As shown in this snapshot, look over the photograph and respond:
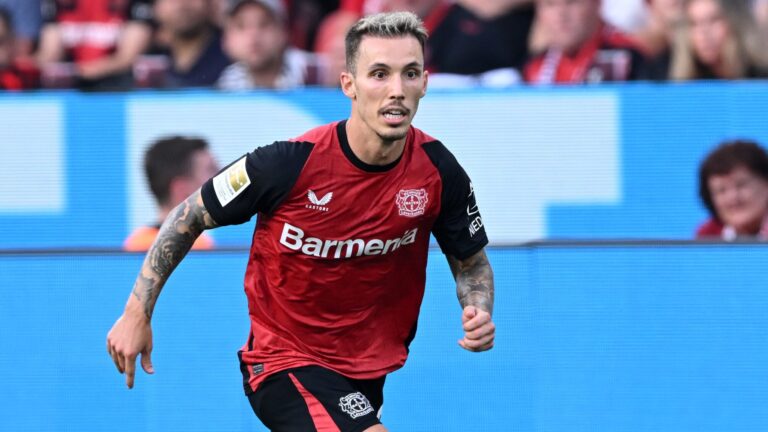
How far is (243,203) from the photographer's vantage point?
400 centimetres

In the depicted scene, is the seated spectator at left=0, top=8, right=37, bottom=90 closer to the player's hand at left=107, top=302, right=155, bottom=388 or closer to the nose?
the player's hand at left=107, top=302, right=155, bottom=388

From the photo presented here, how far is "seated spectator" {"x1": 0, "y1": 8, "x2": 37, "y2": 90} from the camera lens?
8547 mm

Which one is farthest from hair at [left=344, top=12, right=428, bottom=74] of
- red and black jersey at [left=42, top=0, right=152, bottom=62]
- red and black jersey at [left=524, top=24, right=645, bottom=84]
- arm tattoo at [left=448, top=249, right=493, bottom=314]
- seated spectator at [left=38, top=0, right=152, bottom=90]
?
red and black jersey at [left=42, top=0, right=152, bottom=62]

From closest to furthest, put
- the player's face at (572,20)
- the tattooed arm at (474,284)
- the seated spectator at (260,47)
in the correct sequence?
the tattooed arm at (474,284) → the player's face at (572,20) → the seated spectator at (260,47)

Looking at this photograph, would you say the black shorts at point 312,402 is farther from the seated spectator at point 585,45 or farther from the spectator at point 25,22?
the spectator at point 25,22

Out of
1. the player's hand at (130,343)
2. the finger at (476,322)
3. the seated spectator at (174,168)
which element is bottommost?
the seated spectator at (174,168)

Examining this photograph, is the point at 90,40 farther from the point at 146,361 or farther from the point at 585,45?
the point at 146,361

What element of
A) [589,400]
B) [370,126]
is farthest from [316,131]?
[589,400]

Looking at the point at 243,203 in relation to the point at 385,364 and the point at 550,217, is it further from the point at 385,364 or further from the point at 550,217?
the point at 550,217

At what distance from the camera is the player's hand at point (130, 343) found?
12.9 ft

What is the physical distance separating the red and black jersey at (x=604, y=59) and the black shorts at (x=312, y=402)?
4.17 meters

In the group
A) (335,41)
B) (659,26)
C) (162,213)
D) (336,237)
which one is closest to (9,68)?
(162,213)

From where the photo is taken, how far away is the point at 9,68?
28.1ft

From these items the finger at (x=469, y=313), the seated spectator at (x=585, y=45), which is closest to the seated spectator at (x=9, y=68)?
the seated spectator at (x=585, y=45)
